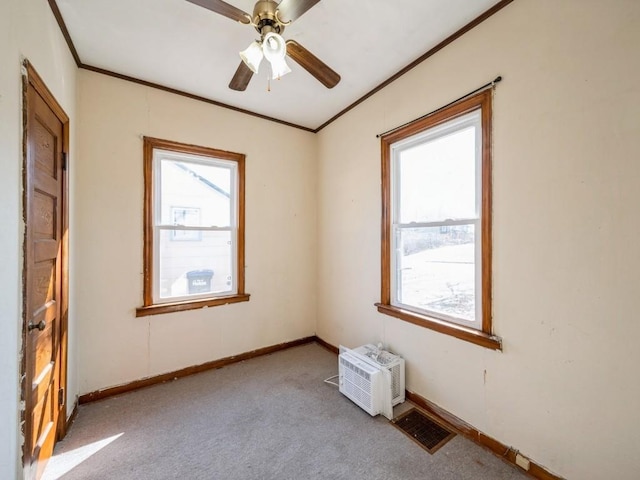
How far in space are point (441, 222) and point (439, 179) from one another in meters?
0.35

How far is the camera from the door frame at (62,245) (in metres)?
1.24

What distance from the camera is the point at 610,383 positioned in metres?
1.31

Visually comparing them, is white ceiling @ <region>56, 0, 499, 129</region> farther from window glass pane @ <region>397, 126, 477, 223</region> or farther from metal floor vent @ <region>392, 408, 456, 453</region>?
metal floor vent @ <region>392, 408, 456, 453</region>

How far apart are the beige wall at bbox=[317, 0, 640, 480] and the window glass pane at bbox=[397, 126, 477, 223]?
0.23 m

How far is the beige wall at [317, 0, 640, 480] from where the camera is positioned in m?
1.28

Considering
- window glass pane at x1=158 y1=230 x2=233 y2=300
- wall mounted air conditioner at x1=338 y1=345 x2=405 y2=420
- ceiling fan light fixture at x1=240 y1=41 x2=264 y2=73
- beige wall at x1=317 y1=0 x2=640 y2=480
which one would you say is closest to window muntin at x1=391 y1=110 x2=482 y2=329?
beige wall at x1=317 y1=0 x2=640 y2=480

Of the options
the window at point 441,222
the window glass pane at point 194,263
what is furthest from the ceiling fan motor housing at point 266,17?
the window glass pane at point 194,263

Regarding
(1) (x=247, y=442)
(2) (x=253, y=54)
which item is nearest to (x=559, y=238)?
(2) (x=253, y=54)

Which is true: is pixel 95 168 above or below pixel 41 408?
above

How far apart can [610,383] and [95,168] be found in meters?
3.76

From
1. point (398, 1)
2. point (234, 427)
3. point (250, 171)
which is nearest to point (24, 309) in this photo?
point (234, 427)

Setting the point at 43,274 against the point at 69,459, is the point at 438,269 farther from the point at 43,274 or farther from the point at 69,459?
the point at 69,459

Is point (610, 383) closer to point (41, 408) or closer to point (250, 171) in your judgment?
point (41, 408)

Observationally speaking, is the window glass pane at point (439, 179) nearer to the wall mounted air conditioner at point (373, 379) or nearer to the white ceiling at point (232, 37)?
the white ceiling at point (232, 37)
